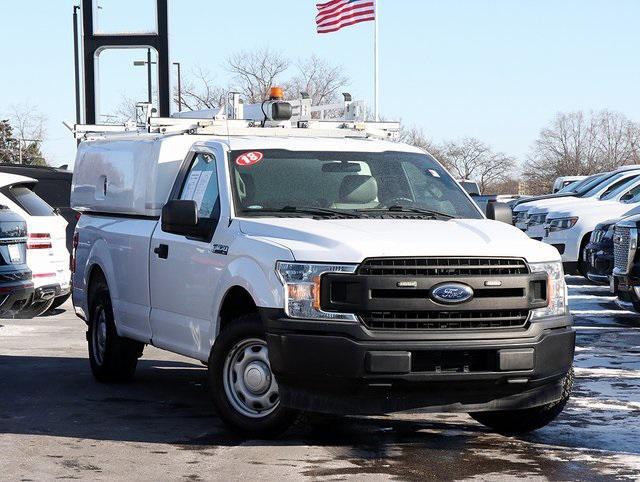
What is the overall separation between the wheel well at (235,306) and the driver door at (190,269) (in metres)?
0.16

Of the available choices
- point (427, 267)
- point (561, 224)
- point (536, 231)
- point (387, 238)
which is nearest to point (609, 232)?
point (561, 224)

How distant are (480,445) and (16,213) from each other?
22.7 feet

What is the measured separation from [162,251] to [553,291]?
290cm

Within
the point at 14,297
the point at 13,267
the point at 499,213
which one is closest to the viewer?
the point at 499,213

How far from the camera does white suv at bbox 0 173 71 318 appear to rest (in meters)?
13.4

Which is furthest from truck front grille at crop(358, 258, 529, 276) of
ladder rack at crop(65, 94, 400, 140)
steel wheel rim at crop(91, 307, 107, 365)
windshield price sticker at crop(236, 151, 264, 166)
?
steel wheel rim at crop(91, 307, 107, 365)

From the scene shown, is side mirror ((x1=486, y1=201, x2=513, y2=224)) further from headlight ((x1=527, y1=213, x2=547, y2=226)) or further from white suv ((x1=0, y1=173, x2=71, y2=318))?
headlight ((x1=527, y1=213, x2=547, y2=226))

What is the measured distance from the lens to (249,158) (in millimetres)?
8766

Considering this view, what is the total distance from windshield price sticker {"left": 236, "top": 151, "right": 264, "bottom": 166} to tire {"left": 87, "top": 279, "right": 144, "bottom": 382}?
84.2 inches

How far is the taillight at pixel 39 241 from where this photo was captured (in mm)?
13562

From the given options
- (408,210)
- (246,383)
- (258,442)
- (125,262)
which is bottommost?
(258,442)

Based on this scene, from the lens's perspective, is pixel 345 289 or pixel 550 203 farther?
pixel 550 203

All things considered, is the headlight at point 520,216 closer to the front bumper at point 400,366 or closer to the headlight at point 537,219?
the headlight at point 537,219

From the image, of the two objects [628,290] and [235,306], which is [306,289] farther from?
[628,290]
